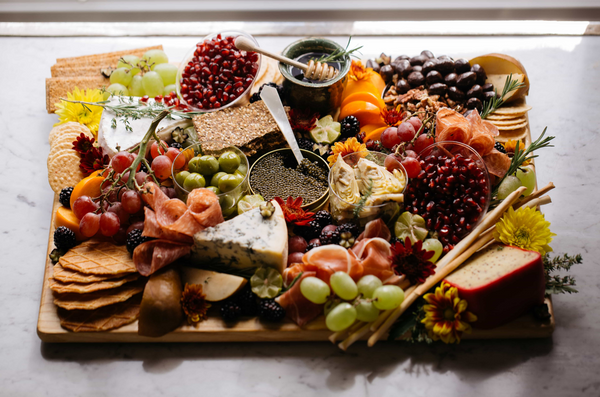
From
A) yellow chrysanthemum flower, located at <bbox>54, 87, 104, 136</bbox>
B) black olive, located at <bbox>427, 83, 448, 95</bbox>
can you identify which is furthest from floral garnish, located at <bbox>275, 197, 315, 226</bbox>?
yellow chrysanthemum flower, located at <bbox>54, 87, 104, 136</bbox>

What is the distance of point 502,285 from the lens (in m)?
1.40

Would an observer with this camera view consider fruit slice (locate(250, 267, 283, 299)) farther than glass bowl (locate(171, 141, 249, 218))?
No

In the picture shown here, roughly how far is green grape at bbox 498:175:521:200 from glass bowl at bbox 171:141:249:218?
94 cm

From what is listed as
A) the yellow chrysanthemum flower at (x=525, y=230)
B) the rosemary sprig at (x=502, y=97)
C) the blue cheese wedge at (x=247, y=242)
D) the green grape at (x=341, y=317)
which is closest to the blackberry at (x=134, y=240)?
the blue cheese wedge at (x=247, y=242)

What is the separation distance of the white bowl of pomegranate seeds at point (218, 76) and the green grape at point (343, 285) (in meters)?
0.95

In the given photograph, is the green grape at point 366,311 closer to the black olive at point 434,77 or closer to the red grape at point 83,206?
the red grape at point 83,206

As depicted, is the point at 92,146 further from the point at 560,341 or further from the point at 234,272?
the point at 560,341

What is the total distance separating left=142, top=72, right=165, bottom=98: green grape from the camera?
2.11m

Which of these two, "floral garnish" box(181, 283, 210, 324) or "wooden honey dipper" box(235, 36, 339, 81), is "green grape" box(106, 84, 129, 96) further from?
"floral garnish" box(181, 283, 210, 324)

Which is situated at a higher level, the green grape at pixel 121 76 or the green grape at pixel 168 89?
the green grape at pixel 121 76

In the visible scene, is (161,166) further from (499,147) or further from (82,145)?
(499,147)

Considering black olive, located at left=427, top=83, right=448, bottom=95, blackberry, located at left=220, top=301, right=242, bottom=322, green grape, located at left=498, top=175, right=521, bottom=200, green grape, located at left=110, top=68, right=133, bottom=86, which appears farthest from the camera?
green grape, located at left=110, top=68, right=133, bottom=86

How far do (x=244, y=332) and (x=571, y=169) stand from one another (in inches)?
61.4

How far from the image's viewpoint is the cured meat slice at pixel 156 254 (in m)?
1.51
